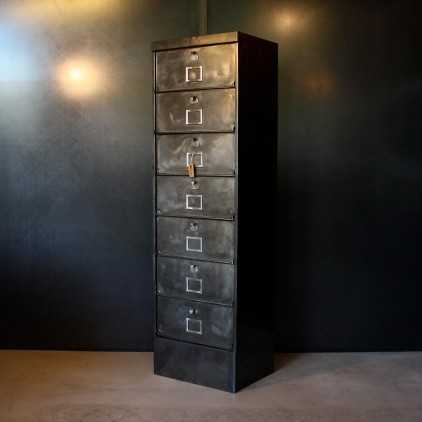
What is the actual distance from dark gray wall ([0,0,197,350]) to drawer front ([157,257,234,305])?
433 mm

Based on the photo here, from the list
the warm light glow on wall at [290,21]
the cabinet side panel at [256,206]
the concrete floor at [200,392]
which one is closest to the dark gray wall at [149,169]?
the warm light glow on wall at [290,21]

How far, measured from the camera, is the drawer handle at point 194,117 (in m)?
2.91

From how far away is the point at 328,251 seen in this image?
3.49m

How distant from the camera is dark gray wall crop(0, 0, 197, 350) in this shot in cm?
342

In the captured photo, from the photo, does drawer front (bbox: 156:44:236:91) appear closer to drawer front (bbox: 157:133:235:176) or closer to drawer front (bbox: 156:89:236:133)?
drawer front (bbox: 156:89:236:133)

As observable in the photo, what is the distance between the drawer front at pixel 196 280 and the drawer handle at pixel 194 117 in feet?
2.20

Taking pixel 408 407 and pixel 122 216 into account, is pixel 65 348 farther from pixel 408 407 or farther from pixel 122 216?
pixel 408 407

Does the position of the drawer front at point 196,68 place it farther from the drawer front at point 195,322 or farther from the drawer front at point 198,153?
the drawer front at point 195,322

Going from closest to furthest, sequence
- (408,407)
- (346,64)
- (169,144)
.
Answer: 1. (408,407)
2. (169,144)
3. (346,64)

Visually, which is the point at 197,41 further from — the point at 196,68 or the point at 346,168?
the point at 346,168

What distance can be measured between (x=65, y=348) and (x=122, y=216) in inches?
32.6

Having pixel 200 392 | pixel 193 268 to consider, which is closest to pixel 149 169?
pixel 193 268

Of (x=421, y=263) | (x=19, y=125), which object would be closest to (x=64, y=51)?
(x=19, y=125)

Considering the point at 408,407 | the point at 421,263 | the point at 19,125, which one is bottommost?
the point at 408,407
